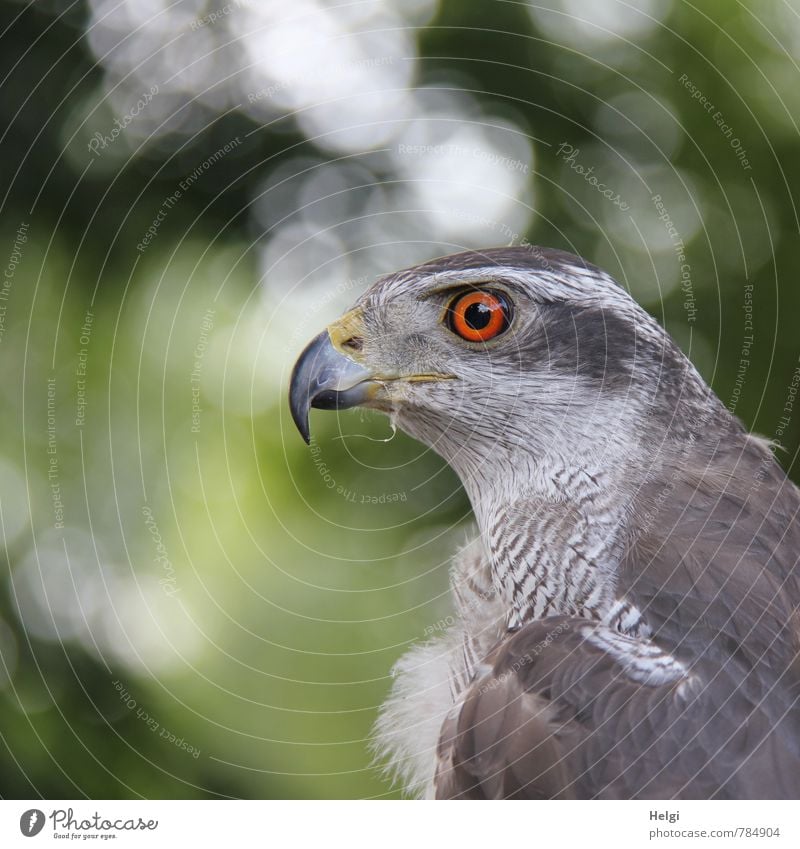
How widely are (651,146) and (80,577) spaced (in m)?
2.73

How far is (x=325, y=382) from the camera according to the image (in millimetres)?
1898

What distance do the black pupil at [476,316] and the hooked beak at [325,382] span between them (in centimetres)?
26

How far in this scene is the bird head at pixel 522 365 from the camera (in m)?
1.83

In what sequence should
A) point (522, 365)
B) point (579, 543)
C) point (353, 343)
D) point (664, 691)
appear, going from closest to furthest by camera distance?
point (664, 691) → point (579, 543) → point (522, 365) → point (353, 343)

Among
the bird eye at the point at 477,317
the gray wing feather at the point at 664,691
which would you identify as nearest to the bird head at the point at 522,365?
the bird eye at the point at 477,317

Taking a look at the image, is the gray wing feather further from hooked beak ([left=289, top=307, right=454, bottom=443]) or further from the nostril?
the nostril

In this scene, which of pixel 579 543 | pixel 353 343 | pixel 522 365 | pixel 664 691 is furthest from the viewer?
pixel 353 343

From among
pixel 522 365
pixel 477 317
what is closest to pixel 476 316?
pixel 477 317

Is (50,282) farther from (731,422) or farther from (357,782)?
(731,422)

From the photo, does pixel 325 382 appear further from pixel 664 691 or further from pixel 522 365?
pixel 664 691

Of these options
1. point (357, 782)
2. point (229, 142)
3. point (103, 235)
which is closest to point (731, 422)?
point (357, 782)
